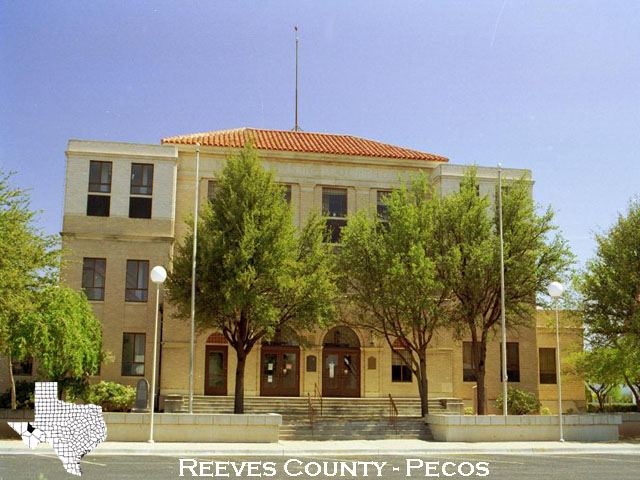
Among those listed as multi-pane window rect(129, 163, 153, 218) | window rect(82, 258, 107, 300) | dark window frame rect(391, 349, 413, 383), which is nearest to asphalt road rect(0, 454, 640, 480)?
A: dark window frame rect(391, 349, 413, 383)

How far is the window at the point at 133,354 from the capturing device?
1293 inches

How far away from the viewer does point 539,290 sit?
3031 centimetres

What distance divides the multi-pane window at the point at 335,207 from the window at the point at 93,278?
11.2 m

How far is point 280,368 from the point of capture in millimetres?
34531

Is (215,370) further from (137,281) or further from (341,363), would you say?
(341,363)

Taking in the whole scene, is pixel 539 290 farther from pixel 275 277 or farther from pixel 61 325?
pixel 61 325

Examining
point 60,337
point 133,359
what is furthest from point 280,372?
point 60,337

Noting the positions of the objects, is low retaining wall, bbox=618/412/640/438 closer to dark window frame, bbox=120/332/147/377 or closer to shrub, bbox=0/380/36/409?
dark window frame, bbox=120/332/147/377

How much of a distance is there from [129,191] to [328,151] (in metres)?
10.1

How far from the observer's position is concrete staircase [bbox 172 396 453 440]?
27125 mm

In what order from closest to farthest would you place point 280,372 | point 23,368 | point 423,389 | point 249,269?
1. point 249,269
2. point 423,389
3. point 23,368
4. point 280,372

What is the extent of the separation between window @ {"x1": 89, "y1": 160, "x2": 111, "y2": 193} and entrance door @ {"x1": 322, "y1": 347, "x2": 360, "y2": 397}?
13.2 meters

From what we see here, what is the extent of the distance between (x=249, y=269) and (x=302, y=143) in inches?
508

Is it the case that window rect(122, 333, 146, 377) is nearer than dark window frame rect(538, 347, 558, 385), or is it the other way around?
window rect(122, 333, 146, 377)
